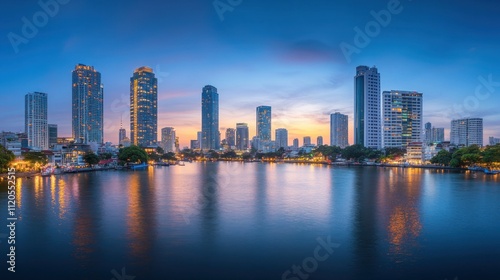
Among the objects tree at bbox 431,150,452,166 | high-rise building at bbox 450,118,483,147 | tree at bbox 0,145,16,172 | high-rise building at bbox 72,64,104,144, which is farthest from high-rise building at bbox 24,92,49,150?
high-rise building at bbox 450,118,483,147

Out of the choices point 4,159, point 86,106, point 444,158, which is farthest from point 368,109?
point 86,106

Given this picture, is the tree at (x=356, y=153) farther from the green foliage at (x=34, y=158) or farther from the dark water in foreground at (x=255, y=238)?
the green foliage at (x=34, y=158)

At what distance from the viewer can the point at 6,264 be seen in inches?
494

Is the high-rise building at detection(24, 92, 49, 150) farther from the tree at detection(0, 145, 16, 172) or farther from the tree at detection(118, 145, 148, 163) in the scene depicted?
the tree at detection(0, 145, 16, 172)

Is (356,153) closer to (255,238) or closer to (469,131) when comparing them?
(255,238)

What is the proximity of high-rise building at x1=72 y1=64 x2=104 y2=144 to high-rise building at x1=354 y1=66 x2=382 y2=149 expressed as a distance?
125 meters

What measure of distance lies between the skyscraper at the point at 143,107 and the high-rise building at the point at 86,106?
16944 mm

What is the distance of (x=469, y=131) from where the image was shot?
15875 centimetres

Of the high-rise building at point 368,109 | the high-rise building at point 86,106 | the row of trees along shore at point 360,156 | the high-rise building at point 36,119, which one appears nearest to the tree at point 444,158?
the row of trees along shore at point 360,156

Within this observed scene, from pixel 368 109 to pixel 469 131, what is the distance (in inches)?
2912

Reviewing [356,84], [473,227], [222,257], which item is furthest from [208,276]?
[356,84]

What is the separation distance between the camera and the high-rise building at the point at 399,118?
115188mm

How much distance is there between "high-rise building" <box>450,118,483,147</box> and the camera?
156375 mm

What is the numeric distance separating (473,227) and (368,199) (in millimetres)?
9214
